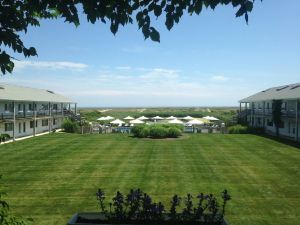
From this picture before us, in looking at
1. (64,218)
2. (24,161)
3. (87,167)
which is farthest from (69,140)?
(64,218)

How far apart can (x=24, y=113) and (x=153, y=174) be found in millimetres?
27795

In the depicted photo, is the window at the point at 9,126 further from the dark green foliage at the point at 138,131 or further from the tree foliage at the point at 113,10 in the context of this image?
the tree foliage at the point at 113,10

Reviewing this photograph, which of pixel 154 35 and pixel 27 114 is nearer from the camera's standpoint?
pixel 154 35

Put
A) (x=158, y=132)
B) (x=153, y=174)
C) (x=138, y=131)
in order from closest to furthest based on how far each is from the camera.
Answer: (x=153, y=174)
(x=158, y=132)
(x=138, y=131)

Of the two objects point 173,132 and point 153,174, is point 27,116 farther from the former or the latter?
point 153,174

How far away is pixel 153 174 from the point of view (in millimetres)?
22656

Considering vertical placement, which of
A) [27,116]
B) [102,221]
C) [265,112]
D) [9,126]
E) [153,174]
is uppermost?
[265,112]

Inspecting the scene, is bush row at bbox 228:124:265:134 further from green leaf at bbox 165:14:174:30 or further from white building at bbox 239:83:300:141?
green leaf at bbox 165:14:174:30

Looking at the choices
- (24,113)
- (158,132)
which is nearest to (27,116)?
(24,113)

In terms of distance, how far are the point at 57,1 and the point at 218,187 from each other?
1649 centimetres

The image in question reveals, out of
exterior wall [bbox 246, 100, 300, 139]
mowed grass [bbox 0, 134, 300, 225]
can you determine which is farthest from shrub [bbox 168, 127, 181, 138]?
exterior wall [bbox 246, 100, 300, 139]

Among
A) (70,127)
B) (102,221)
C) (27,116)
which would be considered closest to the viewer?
(102,221)

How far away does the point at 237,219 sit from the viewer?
1400cm

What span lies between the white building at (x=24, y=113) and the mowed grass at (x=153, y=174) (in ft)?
16.0
